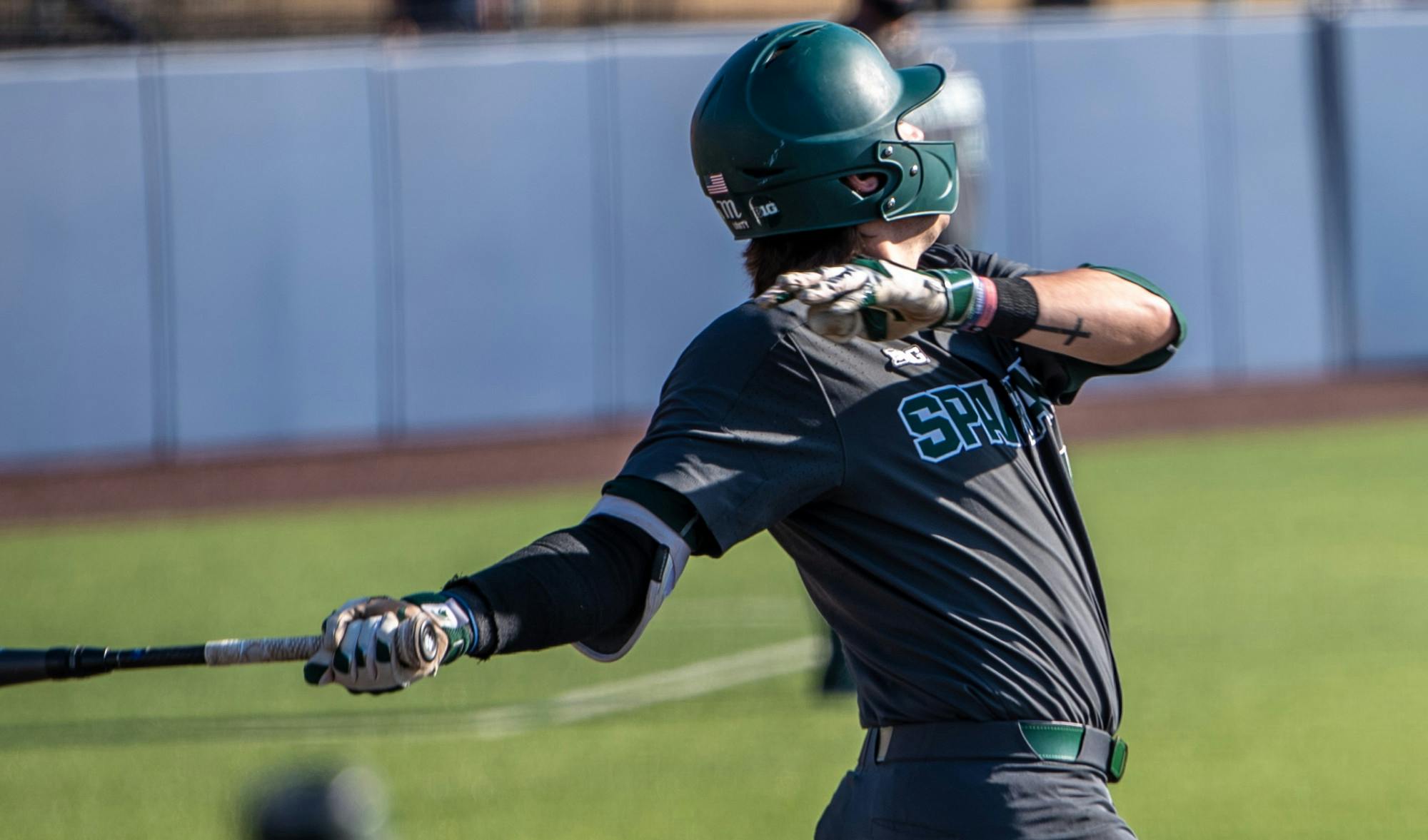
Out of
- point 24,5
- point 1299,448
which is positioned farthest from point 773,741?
point 24,5

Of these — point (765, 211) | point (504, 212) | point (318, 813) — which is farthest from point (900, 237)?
point (504, 212)

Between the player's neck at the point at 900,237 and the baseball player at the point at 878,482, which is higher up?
the player's neck at the point at 900,237

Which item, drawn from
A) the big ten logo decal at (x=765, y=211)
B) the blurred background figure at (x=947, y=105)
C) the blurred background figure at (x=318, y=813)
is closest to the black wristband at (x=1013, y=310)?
the big ten logo decal at (x=765, y=211)

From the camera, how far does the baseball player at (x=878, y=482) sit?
2.54 metres

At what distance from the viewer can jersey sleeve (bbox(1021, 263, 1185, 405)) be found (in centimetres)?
296

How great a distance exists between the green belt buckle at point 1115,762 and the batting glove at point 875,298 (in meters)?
0.73

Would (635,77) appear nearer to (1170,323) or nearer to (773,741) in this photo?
(773,741)

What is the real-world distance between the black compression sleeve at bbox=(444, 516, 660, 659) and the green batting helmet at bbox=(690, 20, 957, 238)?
23.3 inches

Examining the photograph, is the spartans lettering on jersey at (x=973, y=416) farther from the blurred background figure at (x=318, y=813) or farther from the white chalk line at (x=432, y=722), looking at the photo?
the white chalk line at (x=432, y=722)

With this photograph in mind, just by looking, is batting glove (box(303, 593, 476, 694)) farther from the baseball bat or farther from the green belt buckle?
the green belt buckle

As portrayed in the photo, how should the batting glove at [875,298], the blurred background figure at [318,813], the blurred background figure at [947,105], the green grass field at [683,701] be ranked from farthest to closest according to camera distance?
1. the blurred background figure at [947,105]
2. the green grass field at [683,701]
3. the batting glove at [875,298]
4. the blurred background figure at [318,813]

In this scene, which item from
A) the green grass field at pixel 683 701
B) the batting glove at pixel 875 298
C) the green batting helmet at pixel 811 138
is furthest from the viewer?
the green grass field at pixel 683 701

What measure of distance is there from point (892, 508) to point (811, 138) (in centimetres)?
58

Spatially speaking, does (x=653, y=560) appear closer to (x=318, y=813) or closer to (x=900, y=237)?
(x=900, y=237)
